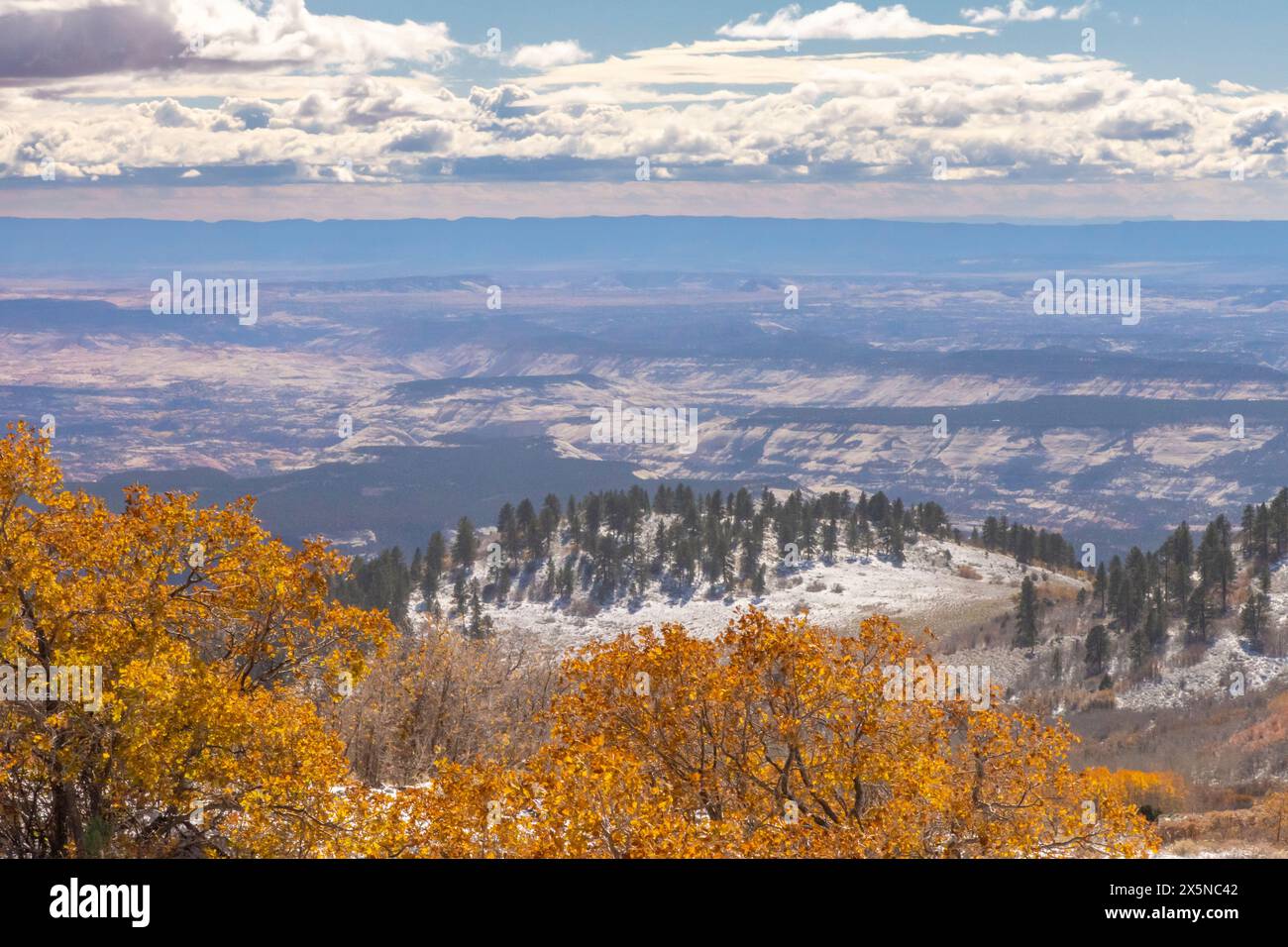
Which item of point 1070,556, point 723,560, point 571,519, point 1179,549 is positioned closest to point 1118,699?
point 1179,549

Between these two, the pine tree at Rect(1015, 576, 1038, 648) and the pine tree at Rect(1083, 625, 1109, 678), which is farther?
the pine tree at Rect(1015, 576, 1038, 648)

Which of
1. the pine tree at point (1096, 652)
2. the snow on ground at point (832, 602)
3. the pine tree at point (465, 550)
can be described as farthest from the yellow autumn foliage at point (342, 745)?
the pine tree at point (465, 550)

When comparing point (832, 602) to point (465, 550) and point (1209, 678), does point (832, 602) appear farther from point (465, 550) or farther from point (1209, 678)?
point (465, 550)

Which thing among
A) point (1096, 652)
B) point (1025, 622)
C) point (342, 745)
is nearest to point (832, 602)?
point (1025, 622)

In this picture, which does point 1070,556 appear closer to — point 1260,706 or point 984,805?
point 1260,706

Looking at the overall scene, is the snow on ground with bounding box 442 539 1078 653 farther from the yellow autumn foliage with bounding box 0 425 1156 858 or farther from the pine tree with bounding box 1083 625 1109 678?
the yellow autumn foliage with bounding box 0 425 1156 858

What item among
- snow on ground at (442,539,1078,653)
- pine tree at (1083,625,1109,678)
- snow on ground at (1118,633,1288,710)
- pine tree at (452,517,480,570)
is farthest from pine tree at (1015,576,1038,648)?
pine tree at (452,517,480,570)

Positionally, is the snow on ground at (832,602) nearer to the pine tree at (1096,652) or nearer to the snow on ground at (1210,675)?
the pine tree at (1096,652)
